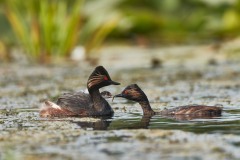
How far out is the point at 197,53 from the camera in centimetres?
1769

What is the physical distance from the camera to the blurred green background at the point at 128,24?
18422mm

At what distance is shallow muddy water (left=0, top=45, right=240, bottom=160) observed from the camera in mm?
6957

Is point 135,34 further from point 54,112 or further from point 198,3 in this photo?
point 54,112

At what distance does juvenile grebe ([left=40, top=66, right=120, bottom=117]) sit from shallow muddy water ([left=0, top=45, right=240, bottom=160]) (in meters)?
0.19

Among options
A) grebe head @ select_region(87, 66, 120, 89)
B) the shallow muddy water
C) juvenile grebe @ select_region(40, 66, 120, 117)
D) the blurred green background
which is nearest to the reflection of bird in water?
the shallow muddy water

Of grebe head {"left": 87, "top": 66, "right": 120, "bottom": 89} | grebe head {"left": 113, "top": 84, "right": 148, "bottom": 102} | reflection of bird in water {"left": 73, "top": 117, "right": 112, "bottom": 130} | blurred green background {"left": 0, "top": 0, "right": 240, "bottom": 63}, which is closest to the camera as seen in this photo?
reflection of bird in water {"left": 73, "top": 117, "right": 112, "bottom": 130}

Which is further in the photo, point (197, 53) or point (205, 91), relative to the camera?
point (197, 53)

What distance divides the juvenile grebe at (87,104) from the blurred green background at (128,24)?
25.9 feet

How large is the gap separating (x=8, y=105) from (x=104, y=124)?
2.90 meters

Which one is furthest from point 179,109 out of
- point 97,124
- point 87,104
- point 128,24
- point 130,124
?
point 128,24

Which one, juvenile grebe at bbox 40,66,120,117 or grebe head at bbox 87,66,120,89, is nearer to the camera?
juvenile grebe at bbox 40,66,120,117

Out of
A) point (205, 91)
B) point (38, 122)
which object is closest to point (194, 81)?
point (205, 91)

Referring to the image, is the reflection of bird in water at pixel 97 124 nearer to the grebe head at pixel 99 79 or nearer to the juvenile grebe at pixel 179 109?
the juvenile grebe at pixel 179 109

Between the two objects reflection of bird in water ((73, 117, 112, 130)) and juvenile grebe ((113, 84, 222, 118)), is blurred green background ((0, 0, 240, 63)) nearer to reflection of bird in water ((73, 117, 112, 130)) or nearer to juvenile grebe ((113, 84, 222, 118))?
juvenile grebe ((113, 84, 222, 118))
